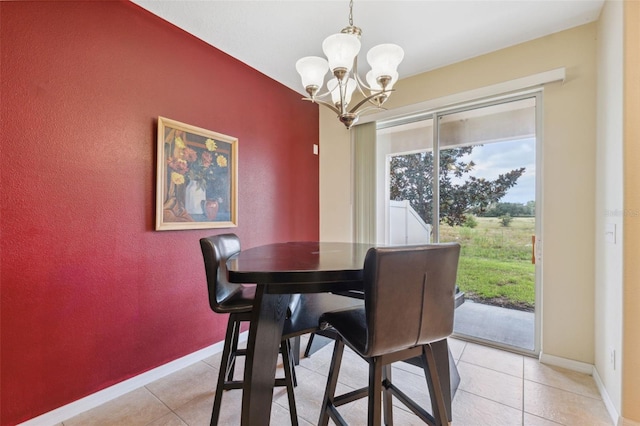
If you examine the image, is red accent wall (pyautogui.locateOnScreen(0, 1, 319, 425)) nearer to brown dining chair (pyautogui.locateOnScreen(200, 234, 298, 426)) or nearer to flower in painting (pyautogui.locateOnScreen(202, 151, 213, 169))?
flower in painting (pyautogui.locateOnScreen(202, 151, 213, 169))

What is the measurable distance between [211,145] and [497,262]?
111 inches

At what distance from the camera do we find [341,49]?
150 cm

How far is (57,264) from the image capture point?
1.61 meters

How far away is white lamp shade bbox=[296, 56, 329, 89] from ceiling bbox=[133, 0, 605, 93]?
0.58 metres

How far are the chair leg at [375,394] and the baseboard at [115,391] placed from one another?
1.76 m

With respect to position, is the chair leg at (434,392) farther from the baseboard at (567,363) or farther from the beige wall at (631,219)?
the baseboard at (567,363)

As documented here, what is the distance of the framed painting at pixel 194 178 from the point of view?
2068mm

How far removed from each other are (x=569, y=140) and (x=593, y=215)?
0.60 metres

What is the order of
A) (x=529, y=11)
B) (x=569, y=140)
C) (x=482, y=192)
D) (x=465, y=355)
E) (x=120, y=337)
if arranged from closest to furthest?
(x=120, y=337) < (x=529, y=11) < (x=569, y=140) < (x=465, y=355) < (x=482, y=192)

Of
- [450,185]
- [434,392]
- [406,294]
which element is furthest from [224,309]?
[450,185]

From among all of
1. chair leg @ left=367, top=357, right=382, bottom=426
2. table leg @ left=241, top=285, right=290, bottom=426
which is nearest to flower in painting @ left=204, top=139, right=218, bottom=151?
table leg @ left=241, top=285, right=290, bottom=426

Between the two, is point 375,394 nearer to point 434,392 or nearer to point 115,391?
point 434,392

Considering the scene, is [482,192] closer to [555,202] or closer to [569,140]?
[555,202]

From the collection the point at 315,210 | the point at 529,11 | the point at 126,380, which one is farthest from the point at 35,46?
the point at 529,11
